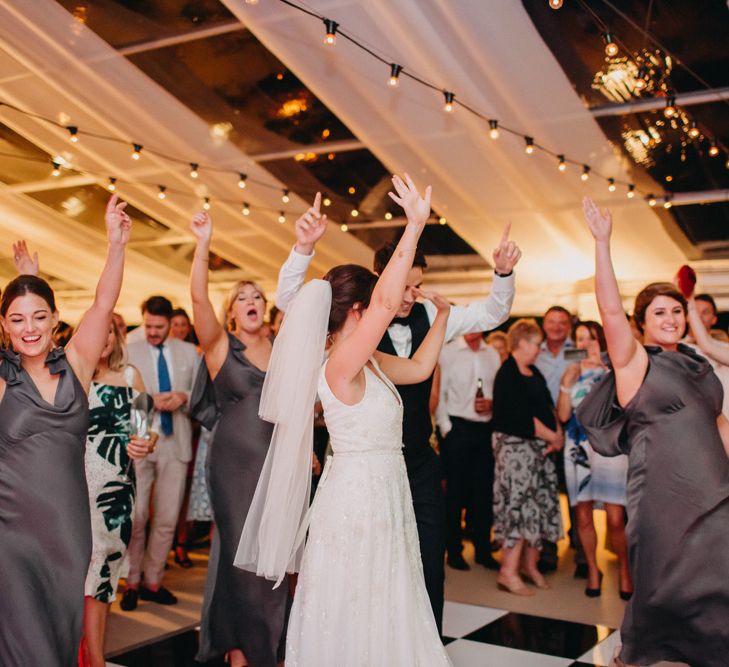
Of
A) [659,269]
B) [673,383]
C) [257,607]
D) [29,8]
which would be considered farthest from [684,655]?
[659,269]

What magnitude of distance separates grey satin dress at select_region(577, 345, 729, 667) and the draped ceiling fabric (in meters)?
2.86

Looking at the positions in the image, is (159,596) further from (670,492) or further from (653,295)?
(653,295)

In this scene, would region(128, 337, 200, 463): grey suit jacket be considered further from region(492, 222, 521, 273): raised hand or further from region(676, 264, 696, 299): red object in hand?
region(676, 264, 696, 299): red object in hand

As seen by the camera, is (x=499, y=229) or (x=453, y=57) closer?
(x=453, y=57)

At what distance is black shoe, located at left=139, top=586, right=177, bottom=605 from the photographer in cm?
402

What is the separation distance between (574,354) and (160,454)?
2553 mm

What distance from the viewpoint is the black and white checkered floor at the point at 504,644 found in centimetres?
317

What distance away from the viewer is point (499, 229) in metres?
7.41

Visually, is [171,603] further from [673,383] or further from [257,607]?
[673,383]

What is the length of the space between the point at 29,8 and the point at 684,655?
4.88m

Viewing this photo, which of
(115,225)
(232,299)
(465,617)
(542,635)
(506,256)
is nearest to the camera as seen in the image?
(115,225)

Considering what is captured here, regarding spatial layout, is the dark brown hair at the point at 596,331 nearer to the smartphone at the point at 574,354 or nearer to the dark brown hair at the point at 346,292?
the smartphone at the point at 574,354

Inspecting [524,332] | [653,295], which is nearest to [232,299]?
[653,295]

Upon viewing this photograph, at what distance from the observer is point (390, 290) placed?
6.75 ft
